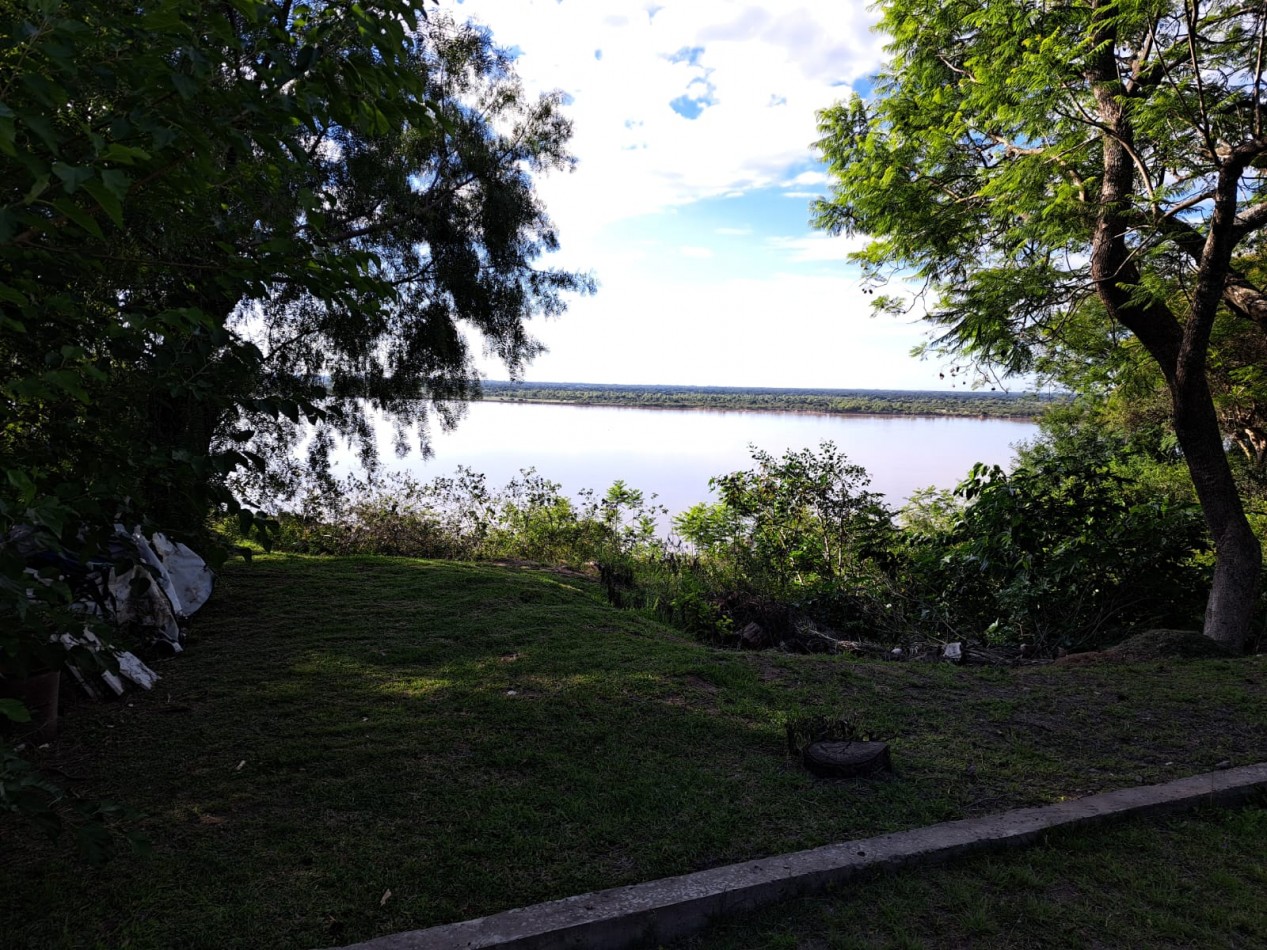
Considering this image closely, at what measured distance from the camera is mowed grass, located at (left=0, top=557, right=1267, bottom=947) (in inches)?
88.4

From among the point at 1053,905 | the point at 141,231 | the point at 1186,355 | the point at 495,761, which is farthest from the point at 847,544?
the point at 141,231

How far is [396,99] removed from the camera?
210cm

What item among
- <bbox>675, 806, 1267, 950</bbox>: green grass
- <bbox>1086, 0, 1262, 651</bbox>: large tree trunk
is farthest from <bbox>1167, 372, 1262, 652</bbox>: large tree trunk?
<bbox>675, 806, 1267, 950</bbox>: green grass

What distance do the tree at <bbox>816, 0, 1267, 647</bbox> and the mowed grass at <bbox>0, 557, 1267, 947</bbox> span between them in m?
2.53

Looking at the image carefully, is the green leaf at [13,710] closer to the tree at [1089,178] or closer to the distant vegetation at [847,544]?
the distant vegetation at [847,544]

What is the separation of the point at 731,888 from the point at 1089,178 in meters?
6.80

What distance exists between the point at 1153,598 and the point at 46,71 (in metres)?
7.98

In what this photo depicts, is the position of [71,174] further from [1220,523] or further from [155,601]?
[1220,523]

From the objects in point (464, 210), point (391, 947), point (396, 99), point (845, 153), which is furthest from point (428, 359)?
point (391, 947)

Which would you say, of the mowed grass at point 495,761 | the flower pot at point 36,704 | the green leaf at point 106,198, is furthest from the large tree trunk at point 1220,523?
the flower pot at point 36,704

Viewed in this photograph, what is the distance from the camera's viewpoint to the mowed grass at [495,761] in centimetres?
224

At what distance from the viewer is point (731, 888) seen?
7.35 feet

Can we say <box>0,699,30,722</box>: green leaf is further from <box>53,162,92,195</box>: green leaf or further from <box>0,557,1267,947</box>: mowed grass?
<box>0,557,1267,947</box>: mowed grass

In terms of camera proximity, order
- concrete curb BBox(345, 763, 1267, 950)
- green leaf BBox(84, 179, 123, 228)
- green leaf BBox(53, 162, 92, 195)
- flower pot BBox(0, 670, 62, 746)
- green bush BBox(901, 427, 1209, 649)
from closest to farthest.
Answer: green leaf BBox(53, 162, 92, 195)
green leaf BBox(84, 179, 123, 228)
concrete curb BBox(345, 763, 1267, 950)
flower pot BBox(0, 670, 62, 746)
green bush BBox(901, 427, 1209, 649)
